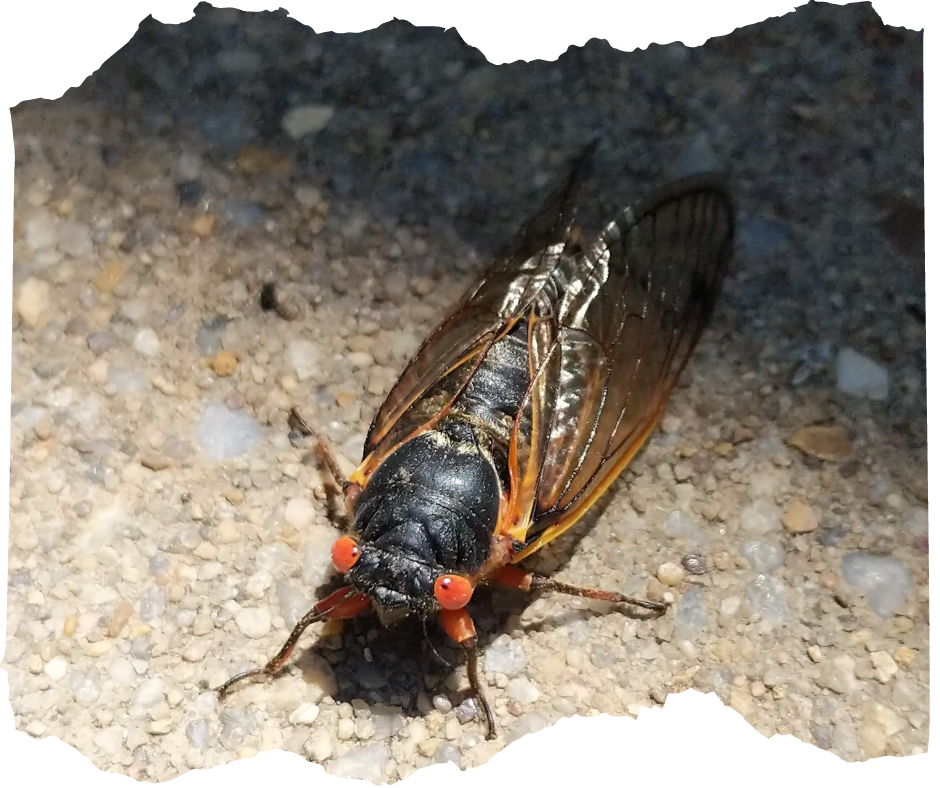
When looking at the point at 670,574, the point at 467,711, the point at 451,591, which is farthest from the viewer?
the point at 670,574

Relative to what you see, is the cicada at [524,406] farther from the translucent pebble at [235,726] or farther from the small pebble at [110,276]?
the small pebble at [110,276]

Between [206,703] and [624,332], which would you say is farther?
[624,332]

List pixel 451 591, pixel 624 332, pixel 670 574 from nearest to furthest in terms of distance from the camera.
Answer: pixel 451 591 → pixel 670 574 → pixel 624 332

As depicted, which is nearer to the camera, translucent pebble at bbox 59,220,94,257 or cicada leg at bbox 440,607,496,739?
cicada leg at bbox 440,607,496,739

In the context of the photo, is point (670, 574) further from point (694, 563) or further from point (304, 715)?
point (304, 715)

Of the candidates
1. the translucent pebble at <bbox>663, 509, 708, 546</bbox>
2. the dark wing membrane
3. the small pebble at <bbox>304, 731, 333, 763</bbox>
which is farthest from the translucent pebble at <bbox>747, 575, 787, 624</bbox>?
the small pebble at <bbox>304, 731, 333, 763</bbox>

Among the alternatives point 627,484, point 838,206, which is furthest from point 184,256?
point 838,206

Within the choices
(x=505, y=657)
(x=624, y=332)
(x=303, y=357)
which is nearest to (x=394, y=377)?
(x=303, y=357)

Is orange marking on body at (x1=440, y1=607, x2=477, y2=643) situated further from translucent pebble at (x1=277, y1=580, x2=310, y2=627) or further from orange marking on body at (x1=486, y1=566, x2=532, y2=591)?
translucent pebble at (x1=277, y1=580, x2=310, y2=627)
